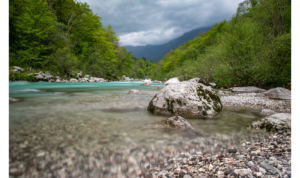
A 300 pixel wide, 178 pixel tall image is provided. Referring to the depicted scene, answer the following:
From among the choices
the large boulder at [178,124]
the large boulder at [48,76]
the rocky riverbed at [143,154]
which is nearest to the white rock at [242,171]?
the rocky riverbed at [143,154]

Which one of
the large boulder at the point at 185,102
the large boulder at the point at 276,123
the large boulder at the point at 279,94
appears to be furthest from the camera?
the large boulder at the point at 279,94

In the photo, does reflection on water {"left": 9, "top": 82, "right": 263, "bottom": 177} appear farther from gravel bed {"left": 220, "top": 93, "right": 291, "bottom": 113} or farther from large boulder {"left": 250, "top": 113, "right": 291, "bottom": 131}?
gravel bed {"left": 220, "top": 93, "right": 291, "bottom": 113}

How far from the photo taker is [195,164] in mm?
2020

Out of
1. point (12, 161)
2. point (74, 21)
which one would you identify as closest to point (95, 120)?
point (12, 161)

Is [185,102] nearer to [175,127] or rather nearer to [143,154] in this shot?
[175,127]

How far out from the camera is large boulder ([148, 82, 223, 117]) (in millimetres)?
4742

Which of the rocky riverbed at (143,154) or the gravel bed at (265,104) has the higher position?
the gravel bed at (265,104)

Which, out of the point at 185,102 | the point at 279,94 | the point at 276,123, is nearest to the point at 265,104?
the point at 279,94

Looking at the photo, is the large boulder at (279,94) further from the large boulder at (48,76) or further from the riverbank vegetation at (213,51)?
the large boulder at (48,76)

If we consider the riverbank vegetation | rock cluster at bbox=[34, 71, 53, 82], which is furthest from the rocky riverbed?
rock cluster at bbox=[34, 71, 53, 82]

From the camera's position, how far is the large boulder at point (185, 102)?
474 cm

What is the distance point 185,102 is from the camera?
4.84m
